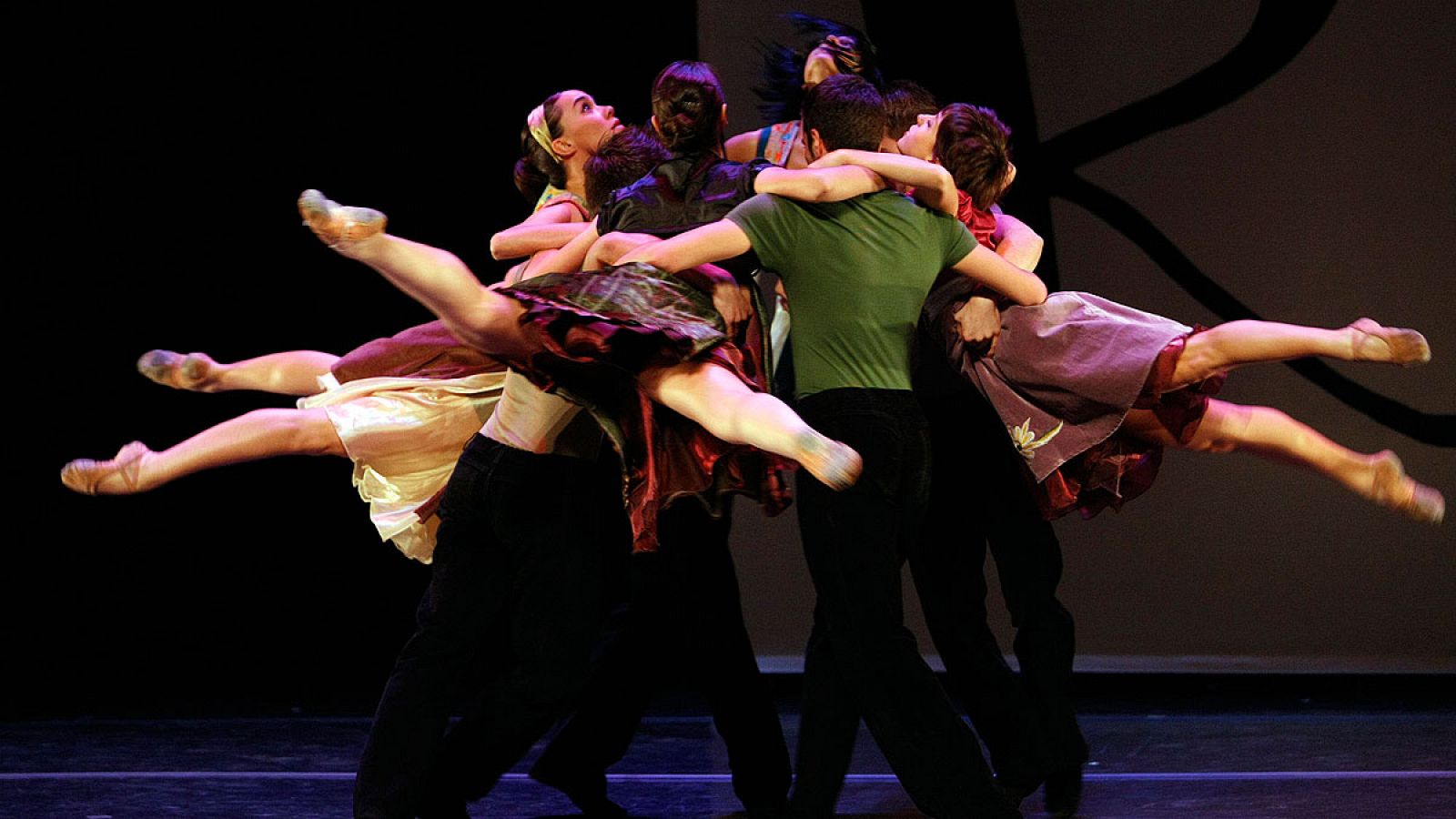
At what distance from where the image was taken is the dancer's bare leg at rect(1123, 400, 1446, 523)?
3002 millimetres

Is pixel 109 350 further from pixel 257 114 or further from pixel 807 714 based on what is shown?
pixel 807 714

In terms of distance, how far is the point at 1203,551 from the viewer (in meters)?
5.05

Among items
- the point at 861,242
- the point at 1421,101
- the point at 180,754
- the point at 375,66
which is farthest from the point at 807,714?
the point at 1421,101

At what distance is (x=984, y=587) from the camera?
3457mm

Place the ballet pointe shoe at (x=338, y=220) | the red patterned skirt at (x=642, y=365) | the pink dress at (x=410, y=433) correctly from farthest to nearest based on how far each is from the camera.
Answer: the pink dress at (x=410, y=433) < the red patterned skirt at (x=642, y=365) < the ballet pointe shoe at (x=338, y=220)

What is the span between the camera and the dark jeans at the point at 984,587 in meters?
3.33

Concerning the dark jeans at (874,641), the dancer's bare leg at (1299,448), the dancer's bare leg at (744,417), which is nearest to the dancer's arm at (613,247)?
the dancer's bare leg at (744,417)

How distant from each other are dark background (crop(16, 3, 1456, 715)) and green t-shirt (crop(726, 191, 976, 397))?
6.99 ft

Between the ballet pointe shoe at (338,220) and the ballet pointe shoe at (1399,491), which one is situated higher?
the ballet pointe shoe at (338,220)

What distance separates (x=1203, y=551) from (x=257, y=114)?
10.8ft

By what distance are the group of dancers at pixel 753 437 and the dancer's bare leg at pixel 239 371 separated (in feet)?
0.05

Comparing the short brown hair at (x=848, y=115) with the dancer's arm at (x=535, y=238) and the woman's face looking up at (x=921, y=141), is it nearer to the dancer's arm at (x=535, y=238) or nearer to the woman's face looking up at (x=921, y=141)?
the woman's face looking up at (x=921, y=141)

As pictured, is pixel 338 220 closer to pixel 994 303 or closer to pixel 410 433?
pixel 410 433

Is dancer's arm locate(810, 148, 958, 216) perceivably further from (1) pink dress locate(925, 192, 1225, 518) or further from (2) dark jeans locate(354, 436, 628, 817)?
(2) dark jeans locate(354, 436, 628, 817)
